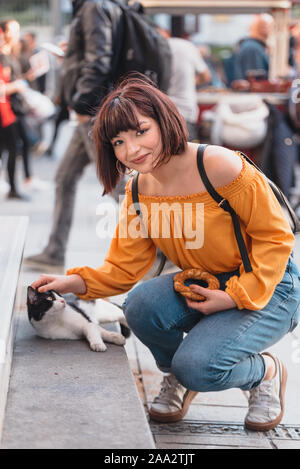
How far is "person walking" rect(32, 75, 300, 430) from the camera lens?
257 cm

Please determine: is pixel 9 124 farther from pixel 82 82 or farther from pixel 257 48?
pixel 82 82

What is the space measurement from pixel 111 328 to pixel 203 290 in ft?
2.46

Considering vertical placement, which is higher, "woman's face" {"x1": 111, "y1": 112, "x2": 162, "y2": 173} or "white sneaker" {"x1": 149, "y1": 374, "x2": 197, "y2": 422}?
"woman's face" {"x1": 111, "y1": 112, "x2": 162, "y2": 173}

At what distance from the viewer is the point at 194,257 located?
109 inches

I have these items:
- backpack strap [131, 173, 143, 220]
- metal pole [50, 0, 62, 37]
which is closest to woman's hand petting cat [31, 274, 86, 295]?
backpack strap [131, 173, 143, 220]

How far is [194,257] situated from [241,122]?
13.3 ft

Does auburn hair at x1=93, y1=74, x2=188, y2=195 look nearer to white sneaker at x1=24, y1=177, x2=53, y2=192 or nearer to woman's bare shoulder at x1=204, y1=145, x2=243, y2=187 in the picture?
woman's bare shoulder at x1=204, y1=145, x2=243, y2=187

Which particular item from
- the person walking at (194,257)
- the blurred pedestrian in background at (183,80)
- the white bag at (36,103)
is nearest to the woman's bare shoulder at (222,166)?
the person walking at (194,257)

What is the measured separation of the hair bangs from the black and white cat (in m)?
0.76

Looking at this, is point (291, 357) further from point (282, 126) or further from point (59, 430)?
point (282, 126)

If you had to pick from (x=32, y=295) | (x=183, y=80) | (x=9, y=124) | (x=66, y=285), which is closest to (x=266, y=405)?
(x=66, y=285)

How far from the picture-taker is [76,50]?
4742 mm

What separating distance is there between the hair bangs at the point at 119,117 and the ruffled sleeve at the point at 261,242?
1.47 feet

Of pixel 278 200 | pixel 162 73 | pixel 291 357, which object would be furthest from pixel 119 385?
pixel 162 73
